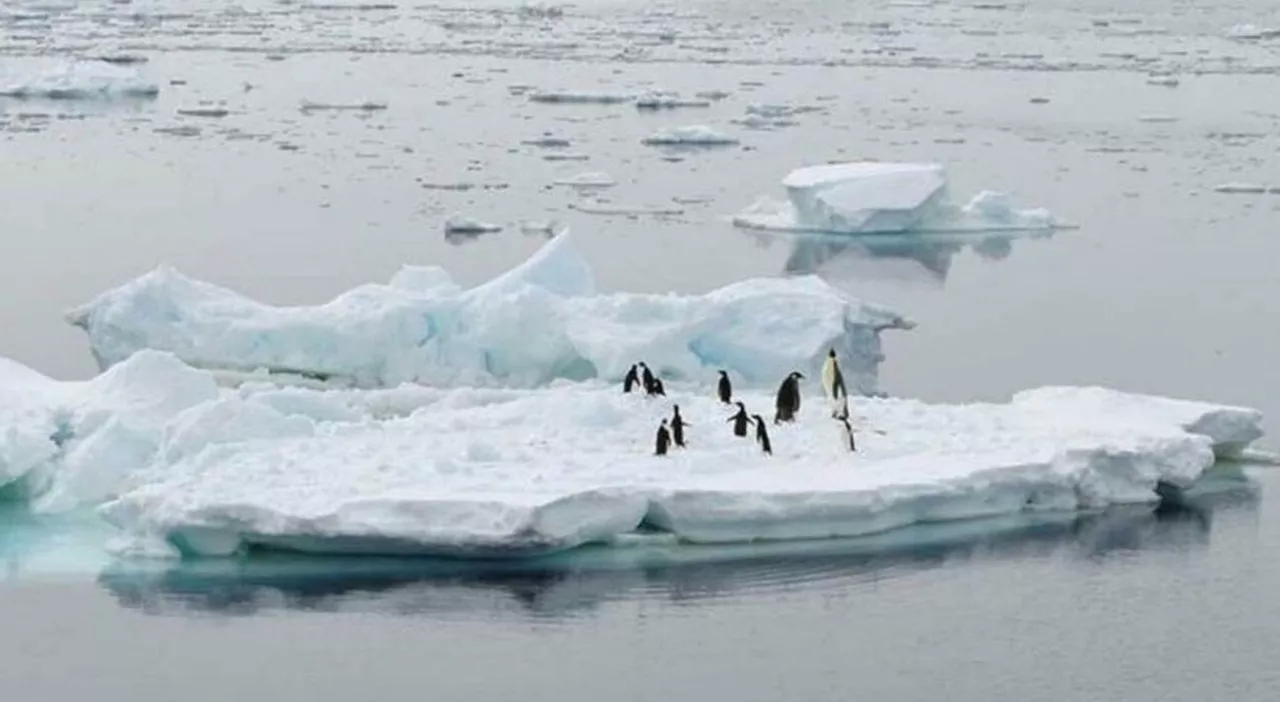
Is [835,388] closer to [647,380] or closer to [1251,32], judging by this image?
[647,380]

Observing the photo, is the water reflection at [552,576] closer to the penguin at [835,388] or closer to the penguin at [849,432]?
the penguin at [849,432]

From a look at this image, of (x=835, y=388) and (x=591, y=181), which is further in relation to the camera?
(x=591, y=181)

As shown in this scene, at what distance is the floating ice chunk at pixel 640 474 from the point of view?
415 inches

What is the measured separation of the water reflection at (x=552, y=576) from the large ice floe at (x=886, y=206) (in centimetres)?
892

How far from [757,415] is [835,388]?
0.78 m

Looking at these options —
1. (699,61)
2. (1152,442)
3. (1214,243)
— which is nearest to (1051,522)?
(1152,442)

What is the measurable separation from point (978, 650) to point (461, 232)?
1069cm

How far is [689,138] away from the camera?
25.8 m

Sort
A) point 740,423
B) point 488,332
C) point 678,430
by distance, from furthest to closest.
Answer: point 488,332 < point 740,423 < point 678,430

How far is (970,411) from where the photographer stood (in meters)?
12.6

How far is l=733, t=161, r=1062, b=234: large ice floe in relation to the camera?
1984 centimetres

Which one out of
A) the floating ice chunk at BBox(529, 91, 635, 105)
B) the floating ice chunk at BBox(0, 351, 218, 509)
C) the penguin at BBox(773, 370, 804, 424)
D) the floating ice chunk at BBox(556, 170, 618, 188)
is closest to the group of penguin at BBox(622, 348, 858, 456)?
the penguin at BBox(773, 370, 804, 424)

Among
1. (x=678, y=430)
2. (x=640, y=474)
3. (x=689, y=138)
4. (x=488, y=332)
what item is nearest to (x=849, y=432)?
(x=678, y=430)

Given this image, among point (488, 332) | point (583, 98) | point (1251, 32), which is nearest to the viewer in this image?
point (488, 332)
